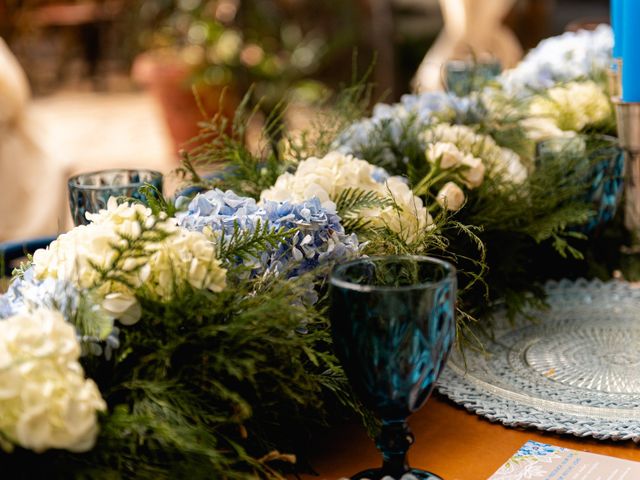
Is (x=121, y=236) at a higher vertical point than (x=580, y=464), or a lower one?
higher

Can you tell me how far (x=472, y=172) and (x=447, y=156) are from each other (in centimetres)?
3

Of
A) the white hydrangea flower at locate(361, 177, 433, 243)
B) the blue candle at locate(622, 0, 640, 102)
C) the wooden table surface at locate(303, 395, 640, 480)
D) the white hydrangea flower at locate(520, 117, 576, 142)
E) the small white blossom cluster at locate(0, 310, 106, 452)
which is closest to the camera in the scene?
the small white blossom cluster at locate(0, 310, 106, 452)

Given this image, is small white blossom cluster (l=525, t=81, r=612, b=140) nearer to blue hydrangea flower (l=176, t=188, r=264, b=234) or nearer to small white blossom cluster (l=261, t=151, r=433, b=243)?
small white blossom cluster (l=261, t=151, r=433, b=243)

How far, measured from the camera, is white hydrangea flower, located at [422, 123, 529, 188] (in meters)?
1.08

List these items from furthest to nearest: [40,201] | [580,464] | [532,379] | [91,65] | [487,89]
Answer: [91,65] → [40,201] → [487,89] → [532,379] → [580,464]

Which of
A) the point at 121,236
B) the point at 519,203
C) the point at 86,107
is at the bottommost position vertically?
the point at 86,107

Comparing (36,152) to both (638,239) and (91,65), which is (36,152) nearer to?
(638,239)

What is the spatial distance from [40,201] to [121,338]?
7.84ft

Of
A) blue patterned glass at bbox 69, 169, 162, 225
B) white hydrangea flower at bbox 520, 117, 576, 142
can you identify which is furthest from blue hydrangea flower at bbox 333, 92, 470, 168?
blue patterned glass at bbox 69, 169, 162, 225

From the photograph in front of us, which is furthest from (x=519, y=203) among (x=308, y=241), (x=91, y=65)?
(x=91, y=65)

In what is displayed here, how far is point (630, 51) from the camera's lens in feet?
3.20

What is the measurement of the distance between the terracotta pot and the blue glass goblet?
4.42 m

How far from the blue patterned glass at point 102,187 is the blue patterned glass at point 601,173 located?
49 cm

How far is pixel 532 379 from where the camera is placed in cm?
87
